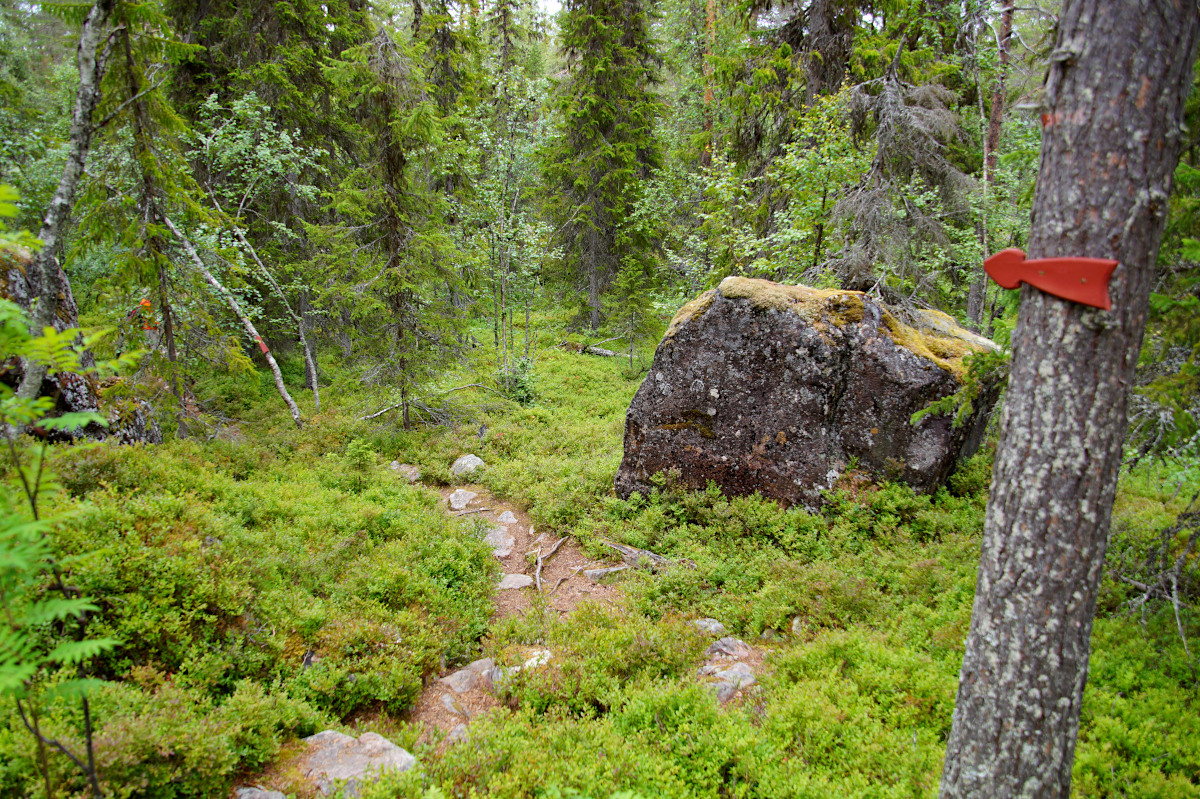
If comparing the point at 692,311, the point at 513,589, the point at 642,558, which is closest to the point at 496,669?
the point at 513,589

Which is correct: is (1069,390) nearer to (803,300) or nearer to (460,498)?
(803,300)

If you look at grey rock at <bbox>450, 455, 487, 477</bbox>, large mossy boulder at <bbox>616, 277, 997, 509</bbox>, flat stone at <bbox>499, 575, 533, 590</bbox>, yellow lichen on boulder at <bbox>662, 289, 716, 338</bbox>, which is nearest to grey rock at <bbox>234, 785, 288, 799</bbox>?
flat stone at <bbox>499, 575, 533, 590</bbox>

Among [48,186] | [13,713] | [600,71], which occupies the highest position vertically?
[600,71]

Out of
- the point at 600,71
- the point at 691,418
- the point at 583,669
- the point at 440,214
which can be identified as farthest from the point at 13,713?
the point at 600,71

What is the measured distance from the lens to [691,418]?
8.58 meters

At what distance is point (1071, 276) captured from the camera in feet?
8.50

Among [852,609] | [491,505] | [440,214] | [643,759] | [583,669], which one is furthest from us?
[440,214]

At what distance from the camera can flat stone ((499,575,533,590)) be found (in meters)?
7.34

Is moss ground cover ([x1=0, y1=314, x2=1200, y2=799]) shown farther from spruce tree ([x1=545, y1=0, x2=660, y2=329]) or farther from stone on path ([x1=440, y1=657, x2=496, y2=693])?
spruce tree ([x1=545, y1=0, x2=660, y2=329])

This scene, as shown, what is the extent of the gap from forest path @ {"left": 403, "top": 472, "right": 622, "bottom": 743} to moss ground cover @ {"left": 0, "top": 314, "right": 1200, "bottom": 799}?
8.9 inches

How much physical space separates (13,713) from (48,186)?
16.7 meters

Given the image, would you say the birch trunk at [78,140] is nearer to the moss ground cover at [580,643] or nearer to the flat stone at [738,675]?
the moss ground cover at [580,643]

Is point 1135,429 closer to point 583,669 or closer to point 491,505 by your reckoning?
point 583,669

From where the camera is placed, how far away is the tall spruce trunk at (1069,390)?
99.1 inches
